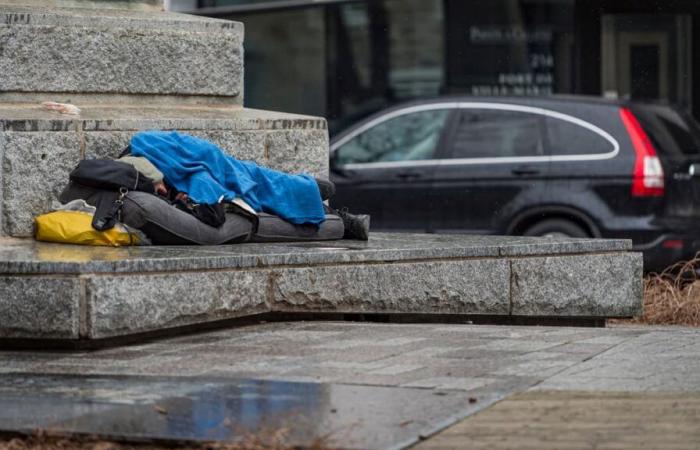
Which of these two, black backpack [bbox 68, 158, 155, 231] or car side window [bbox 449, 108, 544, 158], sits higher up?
black backpack [bbox 68, 158, 155, 231]

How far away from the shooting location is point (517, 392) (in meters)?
5.70

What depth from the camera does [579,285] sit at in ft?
27.7

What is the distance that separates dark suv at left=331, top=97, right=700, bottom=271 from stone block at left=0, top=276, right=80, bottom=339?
6.47m

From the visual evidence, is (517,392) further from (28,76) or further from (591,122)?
(591,122)

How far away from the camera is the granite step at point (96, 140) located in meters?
8.22

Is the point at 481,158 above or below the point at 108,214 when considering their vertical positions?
below

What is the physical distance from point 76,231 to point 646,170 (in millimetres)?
5907

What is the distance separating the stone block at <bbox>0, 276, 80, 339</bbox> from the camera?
6.69 m

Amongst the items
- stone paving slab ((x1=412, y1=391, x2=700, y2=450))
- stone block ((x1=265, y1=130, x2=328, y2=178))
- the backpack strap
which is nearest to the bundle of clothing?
the backpack strap

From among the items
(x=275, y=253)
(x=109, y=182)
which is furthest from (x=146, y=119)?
(x=275, y=253)

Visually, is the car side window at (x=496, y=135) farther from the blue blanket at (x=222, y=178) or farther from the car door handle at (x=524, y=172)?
the blue blanket at (x=222, y=178)

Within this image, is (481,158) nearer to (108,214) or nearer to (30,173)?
(30,173)

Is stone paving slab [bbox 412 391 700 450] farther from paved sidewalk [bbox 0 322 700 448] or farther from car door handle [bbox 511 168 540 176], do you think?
car door handle [bbox 511 168 540 176]

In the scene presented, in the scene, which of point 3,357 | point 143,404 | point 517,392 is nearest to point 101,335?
point 3,357
